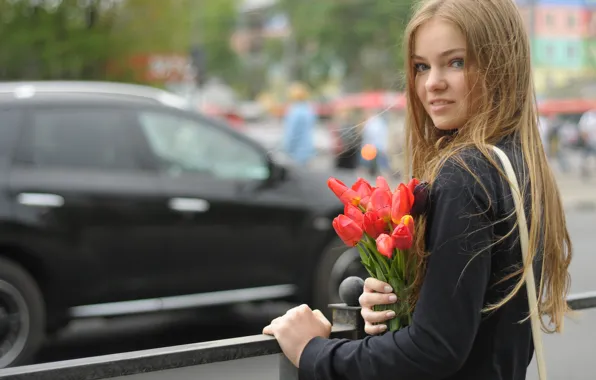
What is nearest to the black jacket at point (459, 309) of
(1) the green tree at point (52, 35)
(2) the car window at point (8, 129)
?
(2) the car window at point (8, 129)

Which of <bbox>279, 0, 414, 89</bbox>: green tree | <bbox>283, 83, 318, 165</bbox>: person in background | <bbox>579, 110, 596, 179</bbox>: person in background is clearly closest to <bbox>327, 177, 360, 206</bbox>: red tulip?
<bbox>283, 83, 318, 165</bbox>: person in background

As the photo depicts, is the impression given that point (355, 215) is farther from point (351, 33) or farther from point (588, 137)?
point (351, 33)

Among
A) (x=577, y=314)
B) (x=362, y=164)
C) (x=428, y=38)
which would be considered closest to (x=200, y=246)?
(x=577, y=314)

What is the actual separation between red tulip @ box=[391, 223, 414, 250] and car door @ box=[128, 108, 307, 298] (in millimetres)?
4806

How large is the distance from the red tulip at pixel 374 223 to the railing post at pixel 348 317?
0.20 metres

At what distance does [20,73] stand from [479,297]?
18874mm

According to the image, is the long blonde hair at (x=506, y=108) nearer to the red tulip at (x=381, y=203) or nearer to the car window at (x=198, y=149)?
the red tulip at (x=381, y=203)

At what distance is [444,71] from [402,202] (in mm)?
300

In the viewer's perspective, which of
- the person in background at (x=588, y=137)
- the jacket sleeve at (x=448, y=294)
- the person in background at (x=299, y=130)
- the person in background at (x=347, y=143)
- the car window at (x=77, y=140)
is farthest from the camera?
the person in background at (x=588, y=137)

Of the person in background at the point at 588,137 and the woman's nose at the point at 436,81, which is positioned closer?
the woman's nose at the point at 436,81

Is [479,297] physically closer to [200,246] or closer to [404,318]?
[404,318]

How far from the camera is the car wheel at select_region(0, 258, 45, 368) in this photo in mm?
5723

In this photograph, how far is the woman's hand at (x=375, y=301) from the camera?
5.56ft

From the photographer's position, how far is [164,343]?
6.57 metres
